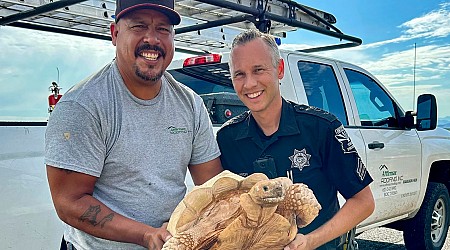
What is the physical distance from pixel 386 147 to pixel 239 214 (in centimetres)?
343

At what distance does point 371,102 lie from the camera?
4844 mm

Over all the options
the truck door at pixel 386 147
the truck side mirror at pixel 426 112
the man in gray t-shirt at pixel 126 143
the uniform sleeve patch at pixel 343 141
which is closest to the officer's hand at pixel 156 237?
the man in gray t-shirt at pixel 126 143

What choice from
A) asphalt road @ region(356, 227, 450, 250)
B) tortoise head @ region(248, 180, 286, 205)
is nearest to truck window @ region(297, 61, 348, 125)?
asphalt road @ region(356, 227, 450, 250)

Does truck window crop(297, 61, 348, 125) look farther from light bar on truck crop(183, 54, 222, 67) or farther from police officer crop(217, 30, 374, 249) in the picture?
police officer crop(217, 30, 374, 249)

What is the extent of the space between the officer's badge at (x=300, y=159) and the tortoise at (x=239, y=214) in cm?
51

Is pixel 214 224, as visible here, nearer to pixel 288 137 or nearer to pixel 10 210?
pixel 288 137

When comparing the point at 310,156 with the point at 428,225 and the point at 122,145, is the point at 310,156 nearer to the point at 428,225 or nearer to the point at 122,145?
the point at 122,145

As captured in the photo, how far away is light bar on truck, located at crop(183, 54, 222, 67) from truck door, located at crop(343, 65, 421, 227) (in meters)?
1.40

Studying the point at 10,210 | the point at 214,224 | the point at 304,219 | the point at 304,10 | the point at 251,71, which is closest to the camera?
the point at 214,224

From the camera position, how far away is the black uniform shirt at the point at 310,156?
2.18 m

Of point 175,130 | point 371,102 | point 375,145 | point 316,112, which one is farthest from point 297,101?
point 175,130

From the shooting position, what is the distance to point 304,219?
1.71 m

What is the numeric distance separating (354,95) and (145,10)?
10.0ft

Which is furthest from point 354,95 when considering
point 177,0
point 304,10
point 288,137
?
point 288,137
